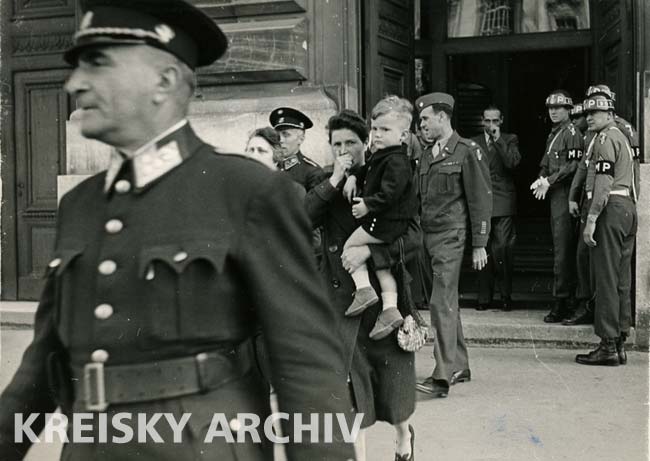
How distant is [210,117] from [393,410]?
4.74m

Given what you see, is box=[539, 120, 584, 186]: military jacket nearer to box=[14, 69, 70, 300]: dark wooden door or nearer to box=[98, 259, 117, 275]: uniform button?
box=[14, 69, 70, 300]: dark wooden door

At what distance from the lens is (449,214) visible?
6.67 m

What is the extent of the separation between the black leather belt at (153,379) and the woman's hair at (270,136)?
3952 millimetres

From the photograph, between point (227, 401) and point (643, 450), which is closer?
point (227, 401)

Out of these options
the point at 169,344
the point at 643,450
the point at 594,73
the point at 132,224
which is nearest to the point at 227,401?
the point at 169,344

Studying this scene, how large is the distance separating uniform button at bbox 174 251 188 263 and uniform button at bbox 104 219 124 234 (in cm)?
15

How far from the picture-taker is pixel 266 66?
27.8 ft

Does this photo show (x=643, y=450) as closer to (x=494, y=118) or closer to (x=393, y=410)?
(x=393, y=410)

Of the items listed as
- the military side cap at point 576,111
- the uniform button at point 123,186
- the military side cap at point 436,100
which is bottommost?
the uniform button at point 123,186

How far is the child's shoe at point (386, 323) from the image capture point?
451 centimetres

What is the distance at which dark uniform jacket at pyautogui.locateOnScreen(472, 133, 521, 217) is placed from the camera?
936 cm

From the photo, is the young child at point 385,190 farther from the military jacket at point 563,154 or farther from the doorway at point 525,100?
the doorway at point 525,100

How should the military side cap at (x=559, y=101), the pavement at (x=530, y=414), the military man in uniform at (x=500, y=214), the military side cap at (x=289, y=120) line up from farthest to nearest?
the military man in uniform at (x=500, y=214) < the military side cap at (x=559, y=101) < the military side cap at (x=289, y=120) < the pavement at (x=530, y=414)

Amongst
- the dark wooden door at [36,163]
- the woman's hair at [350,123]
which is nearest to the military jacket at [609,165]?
the woman's hair at [350,123]
